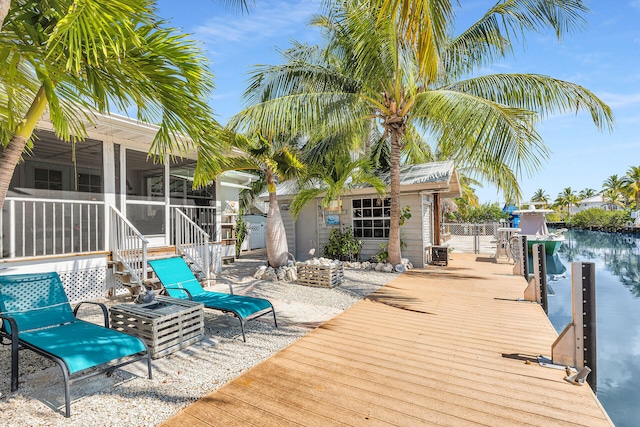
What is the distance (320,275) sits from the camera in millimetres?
7602

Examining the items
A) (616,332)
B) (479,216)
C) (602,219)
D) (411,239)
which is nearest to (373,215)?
(411,239)

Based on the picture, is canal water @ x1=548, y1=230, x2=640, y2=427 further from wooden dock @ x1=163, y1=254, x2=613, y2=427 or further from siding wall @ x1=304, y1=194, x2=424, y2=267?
siding wall @ x1=304, y1=194, x2=424, y2=267

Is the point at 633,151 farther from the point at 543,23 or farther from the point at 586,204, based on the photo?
the point at 543,23

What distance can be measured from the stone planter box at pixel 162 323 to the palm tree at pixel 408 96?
4907 millimetres

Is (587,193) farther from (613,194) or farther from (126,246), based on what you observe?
(126,246)

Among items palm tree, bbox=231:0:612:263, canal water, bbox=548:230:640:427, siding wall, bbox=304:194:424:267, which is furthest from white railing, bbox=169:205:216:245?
canal water, bbox=548:230:640:427

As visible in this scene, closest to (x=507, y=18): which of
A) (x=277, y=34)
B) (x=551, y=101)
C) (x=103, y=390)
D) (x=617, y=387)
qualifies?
(x=551, y=101)

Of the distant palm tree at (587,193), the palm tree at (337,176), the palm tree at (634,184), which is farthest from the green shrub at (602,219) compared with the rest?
the distant palm tree at (587,193)

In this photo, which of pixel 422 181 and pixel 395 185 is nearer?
pixel 395 185

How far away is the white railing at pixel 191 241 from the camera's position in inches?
301

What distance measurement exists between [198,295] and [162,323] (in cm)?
128

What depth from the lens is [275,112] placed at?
7.64 meters

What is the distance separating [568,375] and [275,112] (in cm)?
720

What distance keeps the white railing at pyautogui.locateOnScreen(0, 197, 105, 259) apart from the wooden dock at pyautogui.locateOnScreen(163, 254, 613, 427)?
5506mm
